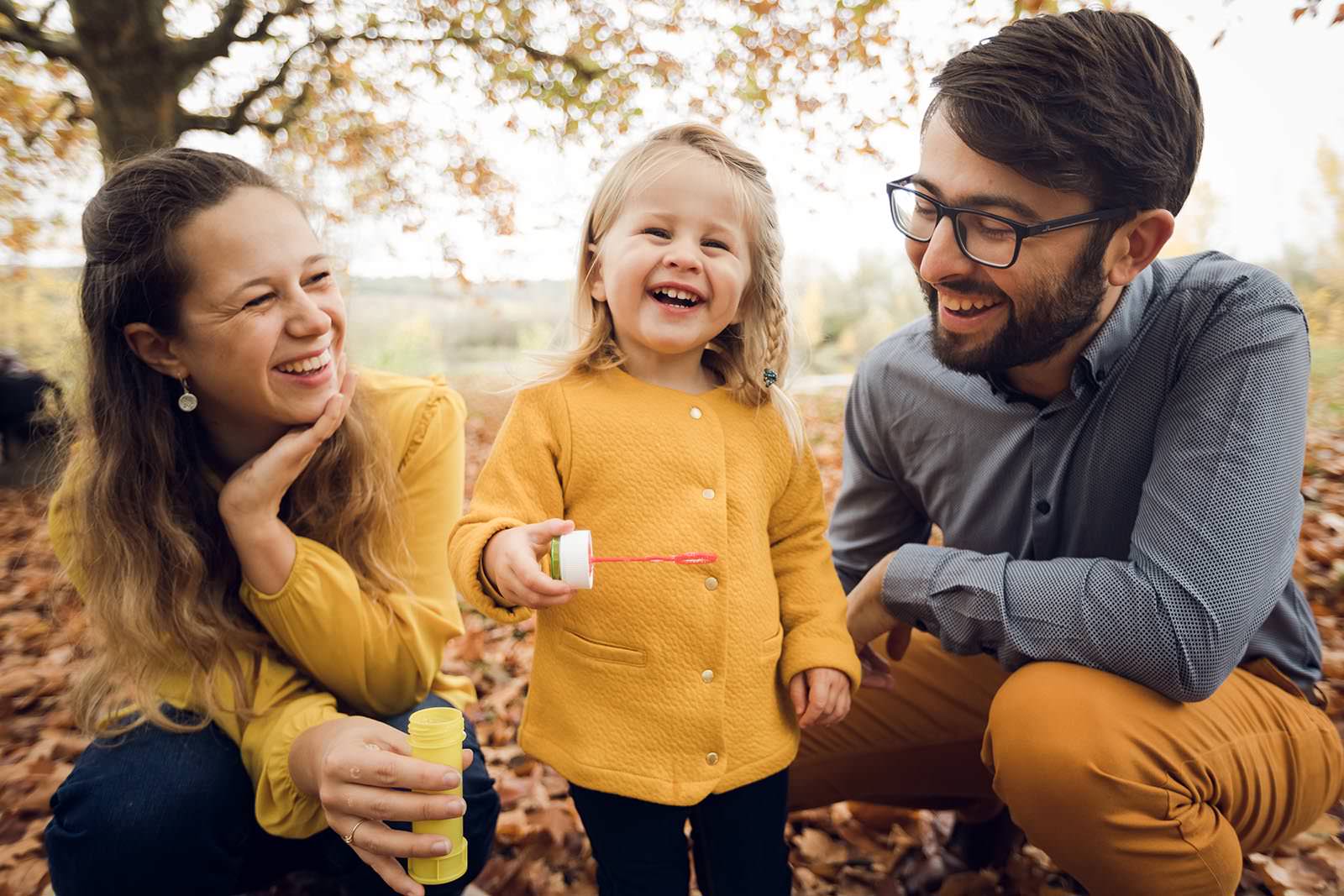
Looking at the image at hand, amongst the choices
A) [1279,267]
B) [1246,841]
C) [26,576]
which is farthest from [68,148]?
[1279,267]

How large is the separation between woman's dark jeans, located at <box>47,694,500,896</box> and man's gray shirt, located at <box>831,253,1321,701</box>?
1.36 metres

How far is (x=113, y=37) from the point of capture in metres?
5.85

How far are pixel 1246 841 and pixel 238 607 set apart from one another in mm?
2541

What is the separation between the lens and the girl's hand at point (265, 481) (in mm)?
2014

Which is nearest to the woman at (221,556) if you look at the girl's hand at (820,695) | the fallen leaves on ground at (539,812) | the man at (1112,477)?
the fallen leaves on ground at (539,812)

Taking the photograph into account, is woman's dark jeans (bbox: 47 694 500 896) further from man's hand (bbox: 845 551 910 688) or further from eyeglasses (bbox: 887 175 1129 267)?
eyeglasses (bbox: 887 175 1129 267)

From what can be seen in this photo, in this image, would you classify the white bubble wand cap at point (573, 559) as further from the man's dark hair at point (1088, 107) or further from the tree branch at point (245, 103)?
the tree branch at point (245, 103)

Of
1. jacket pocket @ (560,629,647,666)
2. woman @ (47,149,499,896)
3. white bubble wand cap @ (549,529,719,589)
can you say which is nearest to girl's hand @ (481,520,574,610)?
white bubble wand cap @ (549,529,719,589)

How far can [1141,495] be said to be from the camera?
7.07ft

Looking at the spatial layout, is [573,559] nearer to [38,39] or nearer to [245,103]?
[38,39]

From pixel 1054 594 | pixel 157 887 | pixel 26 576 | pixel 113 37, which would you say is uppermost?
pixel 113 37

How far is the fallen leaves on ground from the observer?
253cm

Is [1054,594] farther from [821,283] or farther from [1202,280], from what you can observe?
[821,283]

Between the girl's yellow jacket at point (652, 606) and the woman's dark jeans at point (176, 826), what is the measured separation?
0.42 meters
